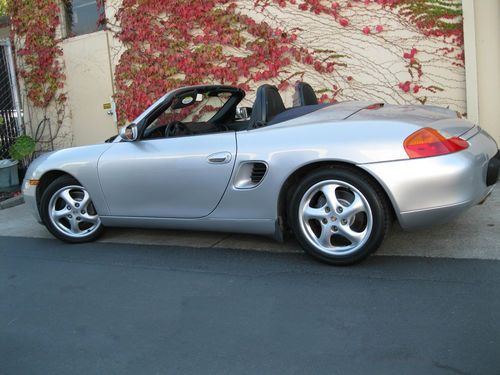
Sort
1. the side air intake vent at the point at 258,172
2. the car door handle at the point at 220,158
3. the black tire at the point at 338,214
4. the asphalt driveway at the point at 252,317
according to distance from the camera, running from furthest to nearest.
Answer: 1. the car door handle at the point at 220,158
2. the side air intake vent at the point at 258,172
3. the black tire at the point at 338,214
4. the asphalt driveway at the point at 252,317

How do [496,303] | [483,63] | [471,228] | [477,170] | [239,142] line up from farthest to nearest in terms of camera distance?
1. [483,63]
2. [471,228]
3. [239,142]
4. [477,170]
5. [496,303]

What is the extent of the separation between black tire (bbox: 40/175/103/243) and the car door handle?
4.94 feet

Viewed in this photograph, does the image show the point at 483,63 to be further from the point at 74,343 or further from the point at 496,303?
the point at 74,343

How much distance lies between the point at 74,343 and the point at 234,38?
19.9ft

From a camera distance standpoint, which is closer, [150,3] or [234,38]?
[234,38]

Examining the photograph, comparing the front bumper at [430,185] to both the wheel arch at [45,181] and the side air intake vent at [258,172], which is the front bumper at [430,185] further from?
the wheel arch at [45,181]

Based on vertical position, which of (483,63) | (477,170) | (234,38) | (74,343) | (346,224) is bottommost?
(74,343)

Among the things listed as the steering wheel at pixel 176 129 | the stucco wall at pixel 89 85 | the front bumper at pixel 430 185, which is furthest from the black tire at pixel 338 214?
the stucco wall at pixel 89 85

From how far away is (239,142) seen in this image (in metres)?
4.29

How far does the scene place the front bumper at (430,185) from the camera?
3.61 meters

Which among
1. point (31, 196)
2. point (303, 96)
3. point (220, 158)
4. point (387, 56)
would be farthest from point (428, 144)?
point (387, 56)

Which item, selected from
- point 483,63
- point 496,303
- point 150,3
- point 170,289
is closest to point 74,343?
point 170,289

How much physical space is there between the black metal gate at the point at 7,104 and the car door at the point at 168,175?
6.55 m

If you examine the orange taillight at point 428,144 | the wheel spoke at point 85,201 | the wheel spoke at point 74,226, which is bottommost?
the wheel spoke at point 74,226
